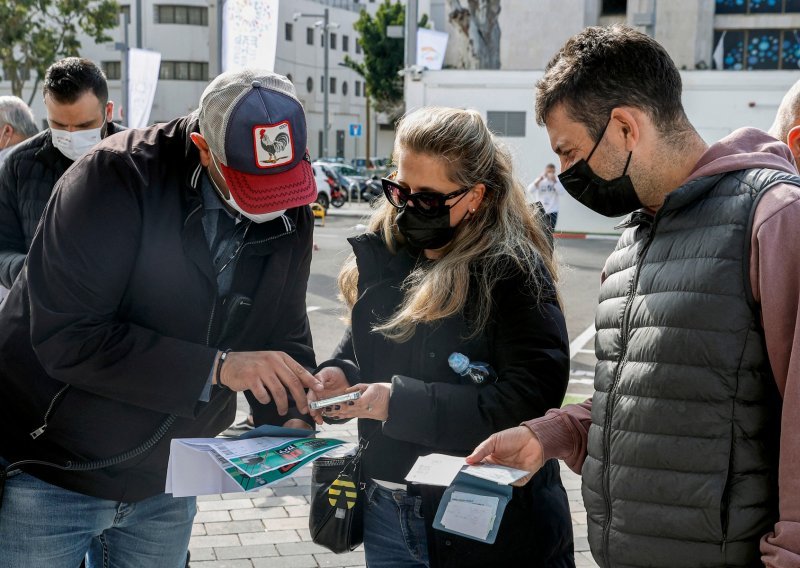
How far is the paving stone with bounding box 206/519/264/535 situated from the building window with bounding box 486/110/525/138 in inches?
778

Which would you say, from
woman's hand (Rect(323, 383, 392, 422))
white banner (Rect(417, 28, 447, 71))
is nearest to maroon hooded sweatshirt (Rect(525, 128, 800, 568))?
woman's hand (Rect(323, 383, 392, 422))

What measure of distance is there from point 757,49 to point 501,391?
43.2m

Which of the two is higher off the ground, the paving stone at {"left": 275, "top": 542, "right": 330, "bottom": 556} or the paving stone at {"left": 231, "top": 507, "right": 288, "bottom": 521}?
the paving stone at {"left": 275, "top": 542, "right": 330, "bottom": 556}

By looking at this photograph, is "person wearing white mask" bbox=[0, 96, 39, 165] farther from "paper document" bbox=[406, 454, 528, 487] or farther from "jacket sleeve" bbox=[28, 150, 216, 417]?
"paper document" bbox=[406, 454, 528, 487]

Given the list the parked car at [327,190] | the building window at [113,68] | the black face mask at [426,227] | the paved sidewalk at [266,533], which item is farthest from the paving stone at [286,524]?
the building window at [113,68]

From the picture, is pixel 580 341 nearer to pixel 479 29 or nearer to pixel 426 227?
pixel 426 227

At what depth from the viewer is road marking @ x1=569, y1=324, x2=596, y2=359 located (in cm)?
982

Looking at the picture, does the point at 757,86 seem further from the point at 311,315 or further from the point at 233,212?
the point at 233,212

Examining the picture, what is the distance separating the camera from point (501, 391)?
2.53 m

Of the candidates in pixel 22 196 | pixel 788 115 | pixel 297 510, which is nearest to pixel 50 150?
pixel 22 196

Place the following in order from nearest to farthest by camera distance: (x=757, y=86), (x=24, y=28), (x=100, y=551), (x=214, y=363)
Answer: (x=214, y=363), (x=100, y=551), (x=757, y=86), (x=24, y=28)

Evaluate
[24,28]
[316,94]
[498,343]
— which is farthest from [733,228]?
[316,94]

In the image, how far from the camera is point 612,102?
6.64 ft

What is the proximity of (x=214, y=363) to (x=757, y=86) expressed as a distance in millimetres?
21803
